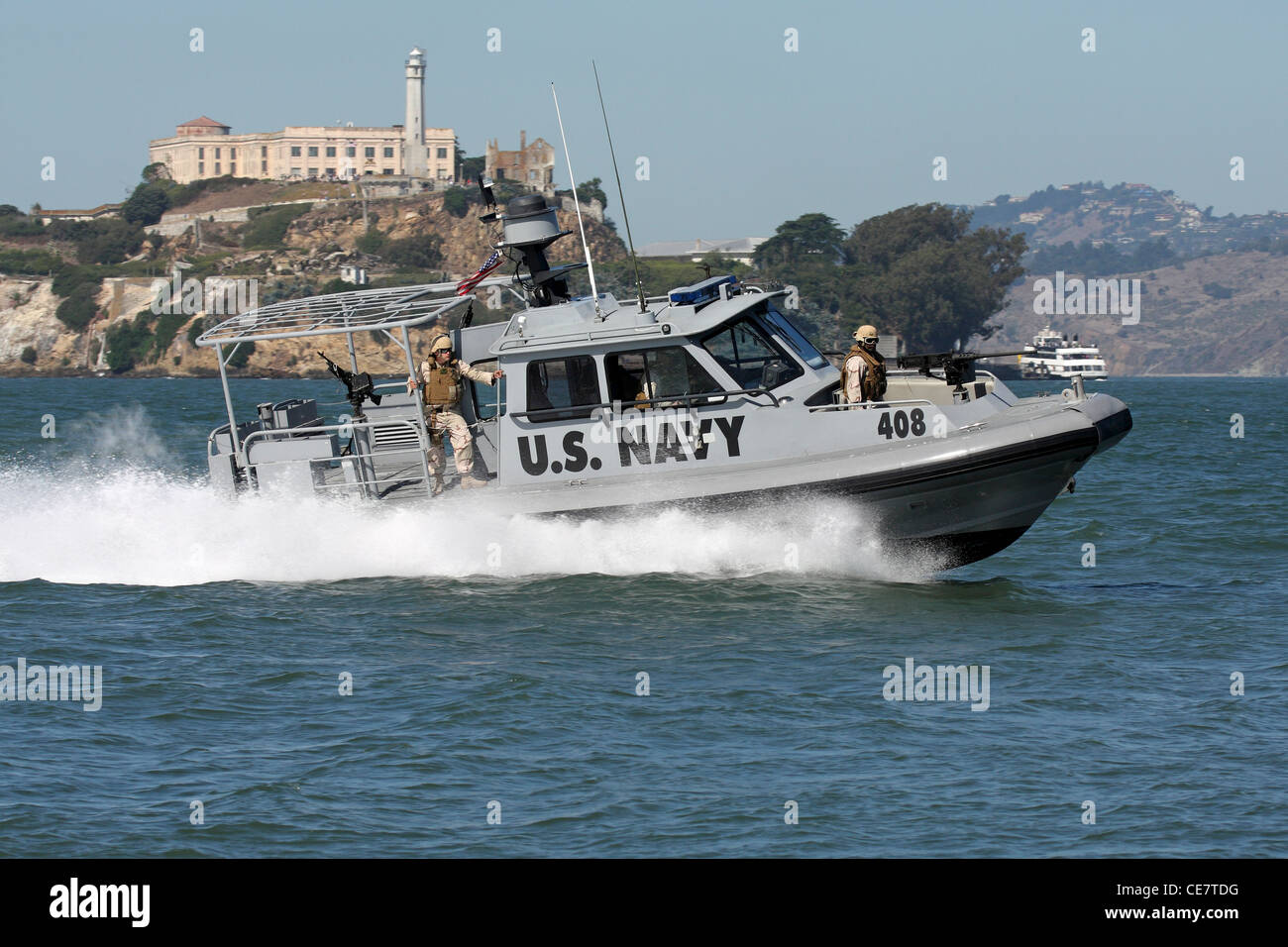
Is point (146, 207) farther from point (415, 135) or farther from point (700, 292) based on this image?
point (700, 292)

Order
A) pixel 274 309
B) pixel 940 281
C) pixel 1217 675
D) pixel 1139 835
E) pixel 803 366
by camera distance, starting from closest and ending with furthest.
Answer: pixel 1139 835 → pixel 1217 675 → pixel 803 366 → pixel 274 309 → pixel 940 281

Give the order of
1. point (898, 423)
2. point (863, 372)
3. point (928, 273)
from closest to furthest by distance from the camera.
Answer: point (898, 423)
point (863, 372)
point (928, 273)

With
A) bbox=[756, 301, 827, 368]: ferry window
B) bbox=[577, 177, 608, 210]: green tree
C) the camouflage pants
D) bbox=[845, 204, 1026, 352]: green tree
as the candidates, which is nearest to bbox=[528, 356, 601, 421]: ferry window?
the camouflage pants

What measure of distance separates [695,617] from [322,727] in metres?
3.64

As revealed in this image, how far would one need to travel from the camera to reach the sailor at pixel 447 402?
13.0 m

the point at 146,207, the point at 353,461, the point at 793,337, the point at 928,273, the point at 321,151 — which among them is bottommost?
the point at 353,461

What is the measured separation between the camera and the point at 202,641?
449 inches

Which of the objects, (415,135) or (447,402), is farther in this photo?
(415,135)

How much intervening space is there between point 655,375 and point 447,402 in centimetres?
195

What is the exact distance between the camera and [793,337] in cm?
1298

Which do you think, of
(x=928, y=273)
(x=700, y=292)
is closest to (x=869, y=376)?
(x=700, y=292)
